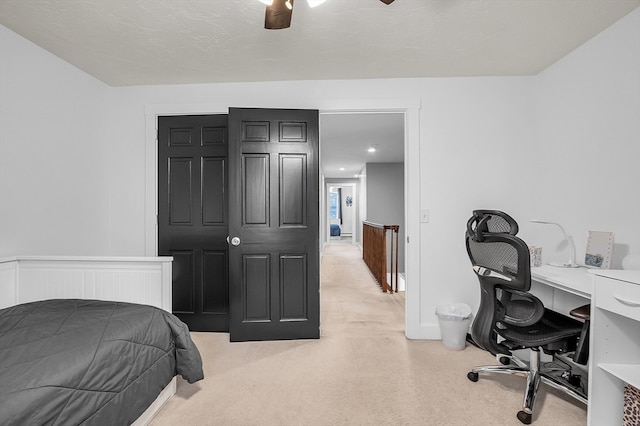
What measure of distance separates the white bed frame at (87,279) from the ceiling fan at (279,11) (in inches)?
60.8

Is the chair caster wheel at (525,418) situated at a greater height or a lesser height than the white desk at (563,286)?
lesser

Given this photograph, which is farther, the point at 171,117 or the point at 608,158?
the point at 171,117

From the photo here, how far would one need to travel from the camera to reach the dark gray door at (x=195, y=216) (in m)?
3.00

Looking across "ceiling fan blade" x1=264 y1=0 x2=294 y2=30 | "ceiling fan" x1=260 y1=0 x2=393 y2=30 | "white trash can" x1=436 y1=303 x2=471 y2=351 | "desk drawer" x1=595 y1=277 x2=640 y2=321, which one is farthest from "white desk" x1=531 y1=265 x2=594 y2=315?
"ceiling fan blade" x1=264 y1=0 x2=294 y2=30

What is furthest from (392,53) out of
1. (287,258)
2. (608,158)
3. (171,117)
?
(171,117)

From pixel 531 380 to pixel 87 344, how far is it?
2.39m

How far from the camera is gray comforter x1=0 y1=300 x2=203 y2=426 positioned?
1.03 metres

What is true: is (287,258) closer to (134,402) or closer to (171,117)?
(134,402)

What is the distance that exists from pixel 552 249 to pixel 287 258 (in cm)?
229

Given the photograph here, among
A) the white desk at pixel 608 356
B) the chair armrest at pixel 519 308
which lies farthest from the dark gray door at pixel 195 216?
the white desk at pixel 608 356

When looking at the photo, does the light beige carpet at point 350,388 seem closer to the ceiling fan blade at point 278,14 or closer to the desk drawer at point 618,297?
the desk drawer at point 618,297

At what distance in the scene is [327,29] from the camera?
2084mm

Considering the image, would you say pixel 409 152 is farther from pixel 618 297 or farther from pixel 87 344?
pixel 87 344

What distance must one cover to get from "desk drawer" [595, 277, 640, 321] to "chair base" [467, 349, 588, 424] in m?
0.55
